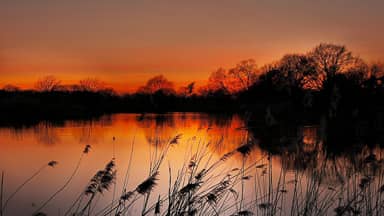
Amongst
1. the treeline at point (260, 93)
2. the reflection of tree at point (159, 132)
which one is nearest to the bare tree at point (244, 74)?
the treeline at point (260, 93)

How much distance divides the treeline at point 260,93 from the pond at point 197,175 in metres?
0.97

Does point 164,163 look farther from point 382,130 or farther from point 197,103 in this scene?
point 197,103

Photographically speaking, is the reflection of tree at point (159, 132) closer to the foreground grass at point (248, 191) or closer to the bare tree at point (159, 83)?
the foreground grass at point (248, 191)

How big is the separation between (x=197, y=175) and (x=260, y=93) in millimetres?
35493

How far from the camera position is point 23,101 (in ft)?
124

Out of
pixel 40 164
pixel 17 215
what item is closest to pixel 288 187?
pixel 17 215

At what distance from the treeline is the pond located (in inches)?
38.4

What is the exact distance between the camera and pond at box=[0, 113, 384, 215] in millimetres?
4352

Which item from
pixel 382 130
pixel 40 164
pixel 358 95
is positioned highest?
pixel 358 95

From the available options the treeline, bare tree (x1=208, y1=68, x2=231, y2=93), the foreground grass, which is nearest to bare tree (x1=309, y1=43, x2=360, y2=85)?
the treeline

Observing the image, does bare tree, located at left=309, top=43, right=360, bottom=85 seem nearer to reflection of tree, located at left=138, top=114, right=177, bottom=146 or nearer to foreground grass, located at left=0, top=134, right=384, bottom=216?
reflection of tree, located at left=138, top=114, right=177, bottom=146

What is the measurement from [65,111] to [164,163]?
107ft

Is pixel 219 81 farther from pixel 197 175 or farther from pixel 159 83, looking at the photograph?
pixel 197 175

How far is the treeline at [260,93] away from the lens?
11.2m
